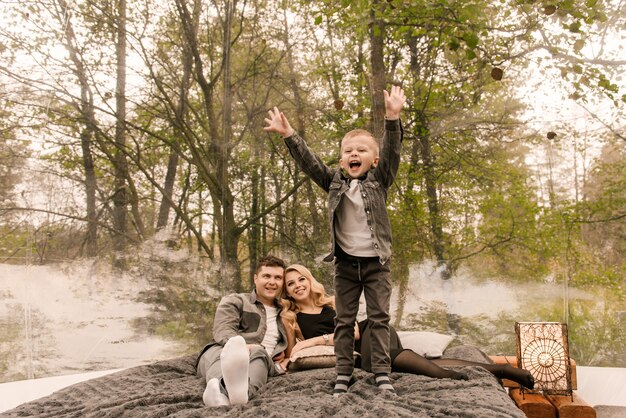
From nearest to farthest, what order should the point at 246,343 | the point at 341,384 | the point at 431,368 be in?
the point at 341,384, the point at 431,368, the point at 246,343

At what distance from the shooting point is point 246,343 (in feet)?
7.93

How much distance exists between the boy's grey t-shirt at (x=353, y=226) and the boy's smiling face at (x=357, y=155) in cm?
4

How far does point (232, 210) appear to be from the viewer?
371cm

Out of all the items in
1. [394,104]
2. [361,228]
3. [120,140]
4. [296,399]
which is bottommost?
[296,399]

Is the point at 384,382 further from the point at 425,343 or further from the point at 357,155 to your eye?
the point at 357,155

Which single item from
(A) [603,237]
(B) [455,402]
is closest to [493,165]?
(A) [603,237]

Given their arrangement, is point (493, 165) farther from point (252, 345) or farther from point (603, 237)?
point (252, 345)

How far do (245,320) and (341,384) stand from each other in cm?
79

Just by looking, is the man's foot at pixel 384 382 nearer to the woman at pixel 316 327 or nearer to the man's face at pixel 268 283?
the woman at pixel 316 327

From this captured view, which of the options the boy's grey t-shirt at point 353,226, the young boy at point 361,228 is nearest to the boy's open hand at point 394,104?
the young boy at point 361,228

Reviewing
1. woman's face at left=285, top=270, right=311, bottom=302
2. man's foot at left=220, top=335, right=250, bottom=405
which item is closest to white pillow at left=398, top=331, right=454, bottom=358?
woman's face at left=285, top=270, right=311, bottom=302

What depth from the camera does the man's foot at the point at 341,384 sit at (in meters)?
1.83

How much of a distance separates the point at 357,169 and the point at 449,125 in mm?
1657

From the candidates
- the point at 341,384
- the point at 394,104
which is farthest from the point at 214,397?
the point at 394,104
